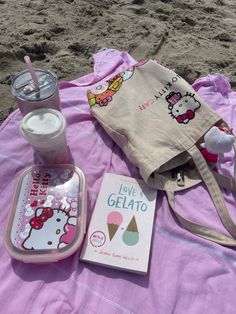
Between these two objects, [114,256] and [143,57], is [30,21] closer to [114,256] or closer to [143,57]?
[143,57]

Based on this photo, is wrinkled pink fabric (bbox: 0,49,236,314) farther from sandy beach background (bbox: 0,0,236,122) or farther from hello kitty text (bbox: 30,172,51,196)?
sandy beach background (bbox: 0,0,236,122)

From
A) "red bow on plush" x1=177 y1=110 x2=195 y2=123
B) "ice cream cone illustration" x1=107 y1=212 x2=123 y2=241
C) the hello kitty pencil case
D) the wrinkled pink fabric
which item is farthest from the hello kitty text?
"red bow on plush" x1=177 y1=110 x2=195 y2=123

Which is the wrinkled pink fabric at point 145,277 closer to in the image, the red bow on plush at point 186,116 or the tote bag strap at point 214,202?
the tote bag strap at point 214,202

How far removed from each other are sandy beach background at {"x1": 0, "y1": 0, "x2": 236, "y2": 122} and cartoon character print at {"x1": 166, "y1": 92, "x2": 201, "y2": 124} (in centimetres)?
41

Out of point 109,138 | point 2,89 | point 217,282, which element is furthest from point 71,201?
point 2,89

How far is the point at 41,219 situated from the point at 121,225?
0.23 m

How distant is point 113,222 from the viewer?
106cm

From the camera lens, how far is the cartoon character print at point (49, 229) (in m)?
0.97

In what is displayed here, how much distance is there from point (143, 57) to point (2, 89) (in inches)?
26.2

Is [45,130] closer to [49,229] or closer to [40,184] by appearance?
[40,184]

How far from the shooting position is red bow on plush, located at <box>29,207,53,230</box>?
100 cm

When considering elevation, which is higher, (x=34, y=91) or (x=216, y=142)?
(x=34, y=91)

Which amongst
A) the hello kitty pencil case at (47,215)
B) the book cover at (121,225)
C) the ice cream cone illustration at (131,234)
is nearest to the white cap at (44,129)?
the hello kitty pencil case at (47,215)

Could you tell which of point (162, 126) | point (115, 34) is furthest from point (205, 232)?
point (115, 34)
